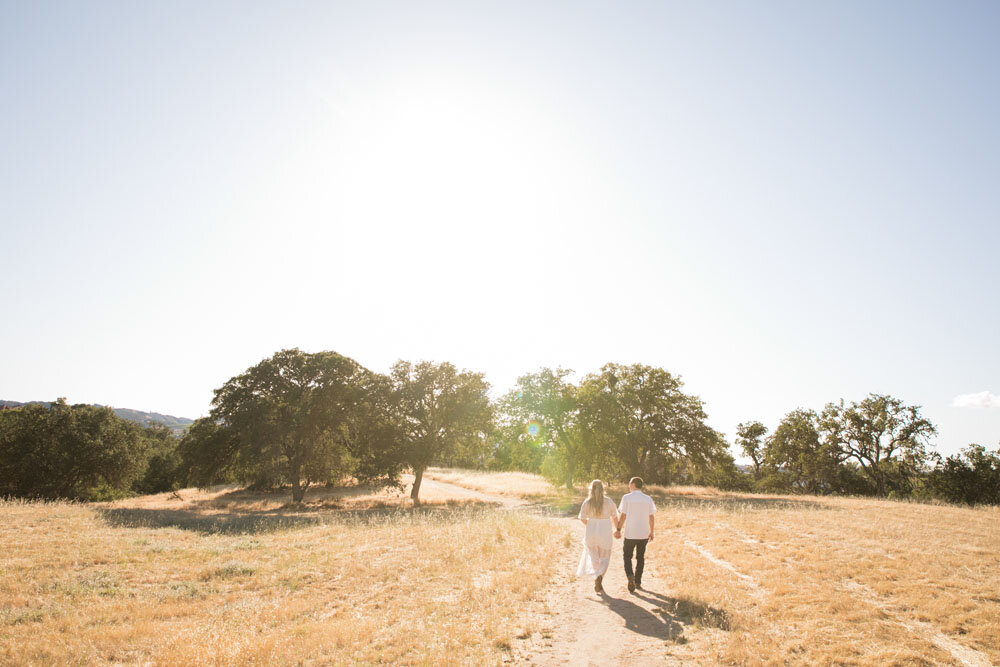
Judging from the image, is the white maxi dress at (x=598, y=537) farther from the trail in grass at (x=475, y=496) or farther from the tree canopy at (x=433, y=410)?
the tree canopy at (x=433, y=410)

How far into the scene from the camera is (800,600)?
31.9 feet

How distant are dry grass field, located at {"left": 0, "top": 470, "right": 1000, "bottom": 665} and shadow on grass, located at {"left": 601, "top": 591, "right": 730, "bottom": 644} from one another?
51 millimetres

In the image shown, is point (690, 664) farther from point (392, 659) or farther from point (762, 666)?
point (392, 659)

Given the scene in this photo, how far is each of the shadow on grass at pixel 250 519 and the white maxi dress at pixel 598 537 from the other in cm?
1491

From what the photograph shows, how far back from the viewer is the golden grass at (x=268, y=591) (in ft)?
24.5

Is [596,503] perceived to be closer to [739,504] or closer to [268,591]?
[268,591]

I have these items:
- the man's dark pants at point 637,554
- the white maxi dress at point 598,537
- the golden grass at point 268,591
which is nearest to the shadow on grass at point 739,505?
the golden grass at point 268,591

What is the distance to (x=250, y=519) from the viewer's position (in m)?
27.3

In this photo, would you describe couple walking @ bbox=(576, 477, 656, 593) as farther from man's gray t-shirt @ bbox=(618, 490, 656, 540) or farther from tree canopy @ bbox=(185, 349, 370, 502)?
tree canopy @ bbox=(185, 349, 370, 502)

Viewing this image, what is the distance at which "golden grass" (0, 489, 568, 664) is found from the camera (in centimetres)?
746

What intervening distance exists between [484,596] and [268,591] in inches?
205

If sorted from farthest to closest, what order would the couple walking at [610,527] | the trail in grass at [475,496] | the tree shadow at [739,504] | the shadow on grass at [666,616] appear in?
the trail in grass at [475,496]
the tree shadow at [739,504]
the couple walking at [610,527]
the shadow on grass at [666,616]

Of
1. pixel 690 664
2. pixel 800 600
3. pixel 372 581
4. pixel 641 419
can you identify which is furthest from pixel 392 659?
pixel 641 419

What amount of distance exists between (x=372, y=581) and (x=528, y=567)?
161 inches
